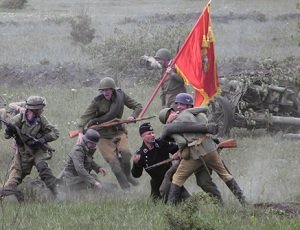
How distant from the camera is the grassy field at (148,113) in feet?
29.9

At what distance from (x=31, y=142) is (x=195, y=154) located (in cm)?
252

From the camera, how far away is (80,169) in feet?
37.3

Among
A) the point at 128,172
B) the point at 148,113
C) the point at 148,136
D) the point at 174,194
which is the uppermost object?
the point at 148,136

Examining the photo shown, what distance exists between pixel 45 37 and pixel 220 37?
8450mm

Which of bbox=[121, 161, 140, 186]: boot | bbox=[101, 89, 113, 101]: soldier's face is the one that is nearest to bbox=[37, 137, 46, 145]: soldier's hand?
bbox=[101, 89, 113, 101]: soldier's face

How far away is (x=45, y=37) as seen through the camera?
37.4 metres

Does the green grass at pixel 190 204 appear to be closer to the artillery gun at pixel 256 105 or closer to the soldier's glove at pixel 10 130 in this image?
the artillery gun at pixel 256 105

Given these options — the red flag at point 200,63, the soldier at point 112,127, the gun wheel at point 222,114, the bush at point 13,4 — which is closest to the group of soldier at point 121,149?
the soldier at point 112,127

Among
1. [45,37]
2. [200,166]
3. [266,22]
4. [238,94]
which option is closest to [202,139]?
[200,166]

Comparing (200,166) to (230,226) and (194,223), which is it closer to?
(230,226)

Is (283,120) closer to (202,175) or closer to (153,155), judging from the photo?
(202,175)

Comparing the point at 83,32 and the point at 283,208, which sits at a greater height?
the point at 283,208

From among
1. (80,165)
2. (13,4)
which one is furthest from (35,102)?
(13,4)

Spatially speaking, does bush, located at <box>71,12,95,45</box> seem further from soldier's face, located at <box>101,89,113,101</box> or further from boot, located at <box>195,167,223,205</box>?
boot, located at <box>195,167,223,205</box>
